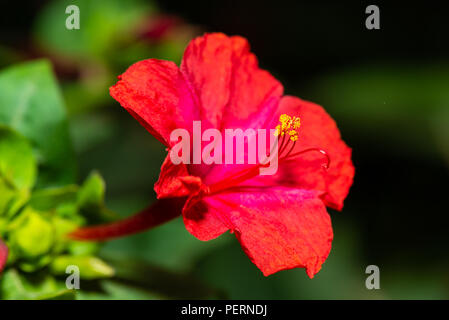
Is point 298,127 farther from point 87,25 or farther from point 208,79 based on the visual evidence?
point 87,25

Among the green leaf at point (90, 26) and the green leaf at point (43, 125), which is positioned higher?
the green leaf at point (90, 26)

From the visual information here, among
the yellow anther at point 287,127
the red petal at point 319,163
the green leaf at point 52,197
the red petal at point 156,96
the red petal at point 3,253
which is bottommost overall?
the red petal at point 3,253

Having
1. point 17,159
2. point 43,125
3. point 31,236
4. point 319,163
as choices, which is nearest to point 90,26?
point 43,125

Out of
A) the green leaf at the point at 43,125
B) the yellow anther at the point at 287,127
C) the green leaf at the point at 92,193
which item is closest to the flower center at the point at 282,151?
the yellow anther at the point at 287,127

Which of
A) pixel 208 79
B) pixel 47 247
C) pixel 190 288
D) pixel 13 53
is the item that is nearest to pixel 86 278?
pixel 47 247

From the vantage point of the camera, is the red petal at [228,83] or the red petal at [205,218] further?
the red petal at [228,83]

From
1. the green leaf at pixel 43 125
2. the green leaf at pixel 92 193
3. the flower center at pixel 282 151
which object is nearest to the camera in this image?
the flower center at pixel 282 151

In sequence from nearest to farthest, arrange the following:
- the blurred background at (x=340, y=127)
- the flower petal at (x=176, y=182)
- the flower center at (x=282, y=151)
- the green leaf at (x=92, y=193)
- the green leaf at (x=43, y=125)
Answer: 1. the flower petal at (x=176, y=182)
2. the flower center at (x=282, y=151)
3. the green leaf at (x=92, y=193)
4. the green leaf at (x=43, y=125)
5. the blurred background at (x=340, y=127)

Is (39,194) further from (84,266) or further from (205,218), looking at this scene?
(205,218)

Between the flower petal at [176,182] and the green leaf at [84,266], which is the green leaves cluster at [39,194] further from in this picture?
the flower petal at [176,182]
